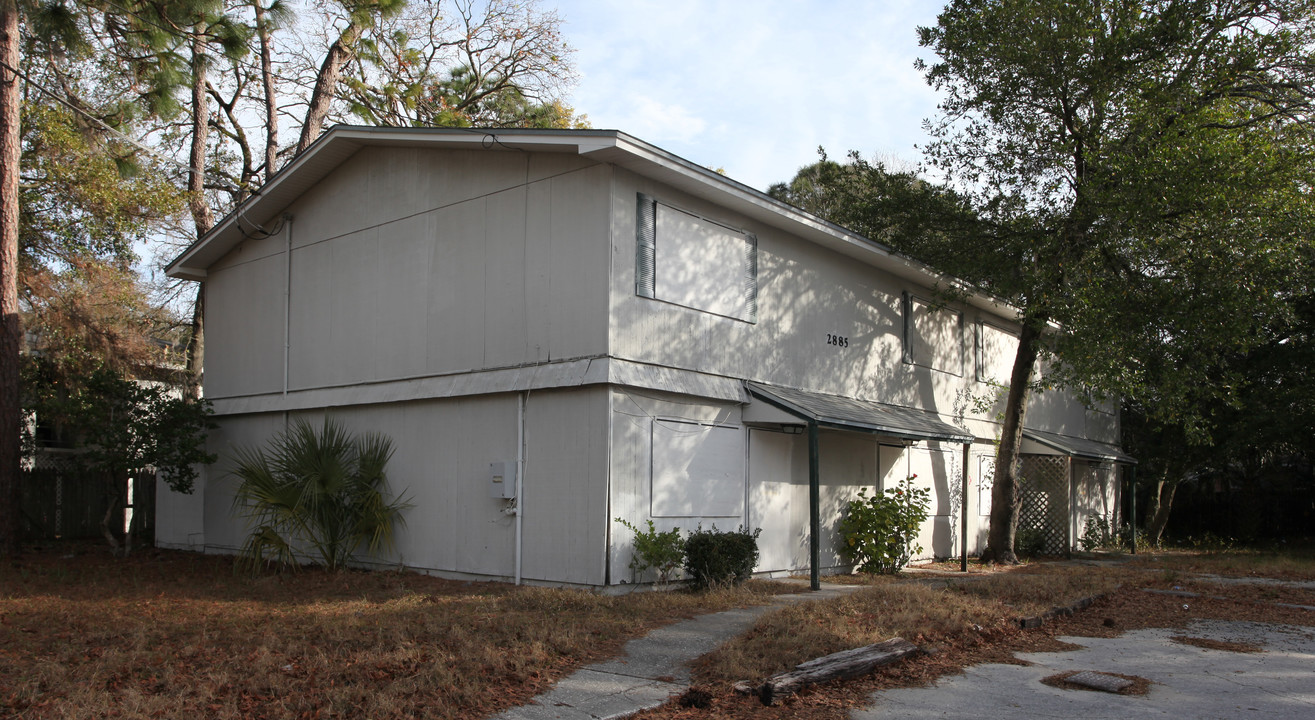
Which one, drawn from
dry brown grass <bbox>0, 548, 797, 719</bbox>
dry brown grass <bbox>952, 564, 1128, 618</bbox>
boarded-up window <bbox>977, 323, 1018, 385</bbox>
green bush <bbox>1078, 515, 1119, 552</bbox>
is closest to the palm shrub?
dry brown grass <bbox>0, 548, 797, 719</bbox>

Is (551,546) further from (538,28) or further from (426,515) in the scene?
(538,28)

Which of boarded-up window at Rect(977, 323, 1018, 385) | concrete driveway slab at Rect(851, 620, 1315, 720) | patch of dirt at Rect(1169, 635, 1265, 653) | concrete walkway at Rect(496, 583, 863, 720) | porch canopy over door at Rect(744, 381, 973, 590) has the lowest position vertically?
patch of dirt at Rect(1169, 635, 1265, 653)

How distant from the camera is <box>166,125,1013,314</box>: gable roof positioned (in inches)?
440

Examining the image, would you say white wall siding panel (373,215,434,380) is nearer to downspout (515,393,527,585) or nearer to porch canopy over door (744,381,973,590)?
downspout (515,393,527,585)

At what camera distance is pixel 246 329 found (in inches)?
659

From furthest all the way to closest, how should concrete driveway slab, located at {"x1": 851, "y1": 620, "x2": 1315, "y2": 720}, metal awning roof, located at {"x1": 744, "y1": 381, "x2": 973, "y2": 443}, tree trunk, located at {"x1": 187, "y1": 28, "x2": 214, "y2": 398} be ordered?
tree trunk, located at {"x1": 187, "y1": 28, "x2": 214, "y2": 398} < metal awning roof, located at {"x1": 744, "y1": 381, "x2": 973, "y2": 443} < concrete driveway slab, located at {"x1": 851, "y1": 620, "x2": 1315, "y2": 720}

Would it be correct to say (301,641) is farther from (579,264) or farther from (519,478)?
(579,264)

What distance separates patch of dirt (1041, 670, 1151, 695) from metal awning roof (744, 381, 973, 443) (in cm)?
513

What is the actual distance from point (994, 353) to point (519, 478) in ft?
40.4

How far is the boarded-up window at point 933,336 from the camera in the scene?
56.1 feet

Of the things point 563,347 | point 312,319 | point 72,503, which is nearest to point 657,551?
point 563,347

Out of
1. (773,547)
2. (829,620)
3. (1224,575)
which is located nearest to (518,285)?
(773,547)

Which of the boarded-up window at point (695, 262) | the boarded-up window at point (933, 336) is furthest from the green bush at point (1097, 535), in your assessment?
the boarded-up window at point (695, 262)

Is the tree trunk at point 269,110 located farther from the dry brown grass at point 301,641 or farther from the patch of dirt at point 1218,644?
the patch of dirt at point 1218,644
